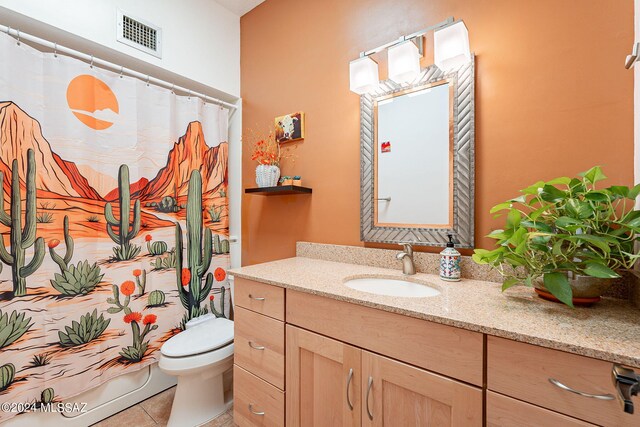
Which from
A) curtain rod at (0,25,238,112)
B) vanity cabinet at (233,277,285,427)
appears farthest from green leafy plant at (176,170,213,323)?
vanity cabinet at (233,277,285,427)

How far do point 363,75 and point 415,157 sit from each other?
0.53 metres

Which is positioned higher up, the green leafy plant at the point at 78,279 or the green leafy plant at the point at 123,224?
the green leafy plant at the point at 123,224

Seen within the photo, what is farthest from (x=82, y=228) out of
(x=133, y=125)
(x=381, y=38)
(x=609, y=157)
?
(x=609, y=157)

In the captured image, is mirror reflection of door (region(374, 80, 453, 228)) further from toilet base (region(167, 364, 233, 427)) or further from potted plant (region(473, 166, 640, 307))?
toilet base (region(167, 364, 233, 427))

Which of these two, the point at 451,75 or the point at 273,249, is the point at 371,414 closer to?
the point at 273,249

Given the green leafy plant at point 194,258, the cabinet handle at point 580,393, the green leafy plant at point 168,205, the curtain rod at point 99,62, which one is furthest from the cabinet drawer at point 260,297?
the curtain rod at point 99,62

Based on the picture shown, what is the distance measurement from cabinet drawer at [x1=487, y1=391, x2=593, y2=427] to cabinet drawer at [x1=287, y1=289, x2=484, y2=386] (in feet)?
0.21

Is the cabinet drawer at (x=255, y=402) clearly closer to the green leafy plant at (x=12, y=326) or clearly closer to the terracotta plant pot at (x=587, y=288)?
the green leafy plant at (x=12, y=326)

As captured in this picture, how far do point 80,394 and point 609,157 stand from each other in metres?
2.65

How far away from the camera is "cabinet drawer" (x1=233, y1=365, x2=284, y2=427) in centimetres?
124

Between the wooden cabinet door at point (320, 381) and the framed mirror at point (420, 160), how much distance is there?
64 cm

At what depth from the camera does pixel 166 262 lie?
1.82 metres

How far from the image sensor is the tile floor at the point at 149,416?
156cm

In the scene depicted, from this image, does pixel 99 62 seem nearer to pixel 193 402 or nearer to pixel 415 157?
pixel 415 157
